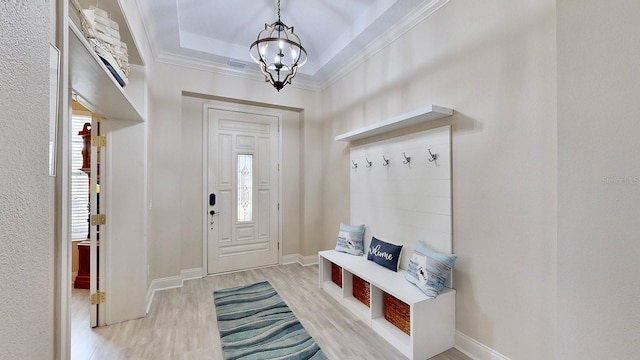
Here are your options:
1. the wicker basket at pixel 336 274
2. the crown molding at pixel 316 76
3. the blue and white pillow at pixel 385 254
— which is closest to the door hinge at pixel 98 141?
the crown molding at pixel 316 76

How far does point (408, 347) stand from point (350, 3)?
10.7 ft

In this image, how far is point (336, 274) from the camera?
3252mm

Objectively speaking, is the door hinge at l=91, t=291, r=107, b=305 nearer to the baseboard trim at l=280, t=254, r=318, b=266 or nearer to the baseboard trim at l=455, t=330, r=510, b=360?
the baseboard trim at l=280, t=254, r=318, b=266

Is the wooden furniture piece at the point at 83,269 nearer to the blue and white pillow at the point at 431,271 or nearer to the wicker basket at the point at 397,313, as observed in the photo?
the wicker basket at the point at 397,313

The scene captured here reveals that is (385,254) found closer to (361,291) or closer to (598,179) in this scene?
(361,291)

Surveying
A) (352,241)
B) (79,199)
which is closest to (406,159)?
(352,241)

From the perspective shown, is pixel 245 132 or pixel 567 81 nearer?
pixel 567 81

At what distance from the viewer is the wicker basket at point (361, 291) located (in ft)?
8.82

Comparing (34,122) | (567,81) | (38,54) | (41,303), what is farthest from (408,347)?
(38,54)

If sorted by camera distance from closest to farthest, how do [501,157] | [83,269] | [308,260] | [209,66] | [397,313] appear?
[501,157], [397,313], [83,269], [209,66], [308,260]

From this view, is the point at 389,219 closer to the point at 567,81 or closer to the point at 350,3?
the point at 567,81

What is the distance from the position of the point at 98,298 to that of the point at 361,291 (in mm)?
2549

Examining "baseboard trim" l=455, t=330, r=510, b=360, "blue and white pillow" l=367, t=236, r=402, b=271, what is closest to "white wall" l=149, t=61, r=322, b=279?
"blue and white pillow" l=367, t=236, r=402, b=271

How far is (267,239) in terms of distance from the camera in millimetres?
4273
